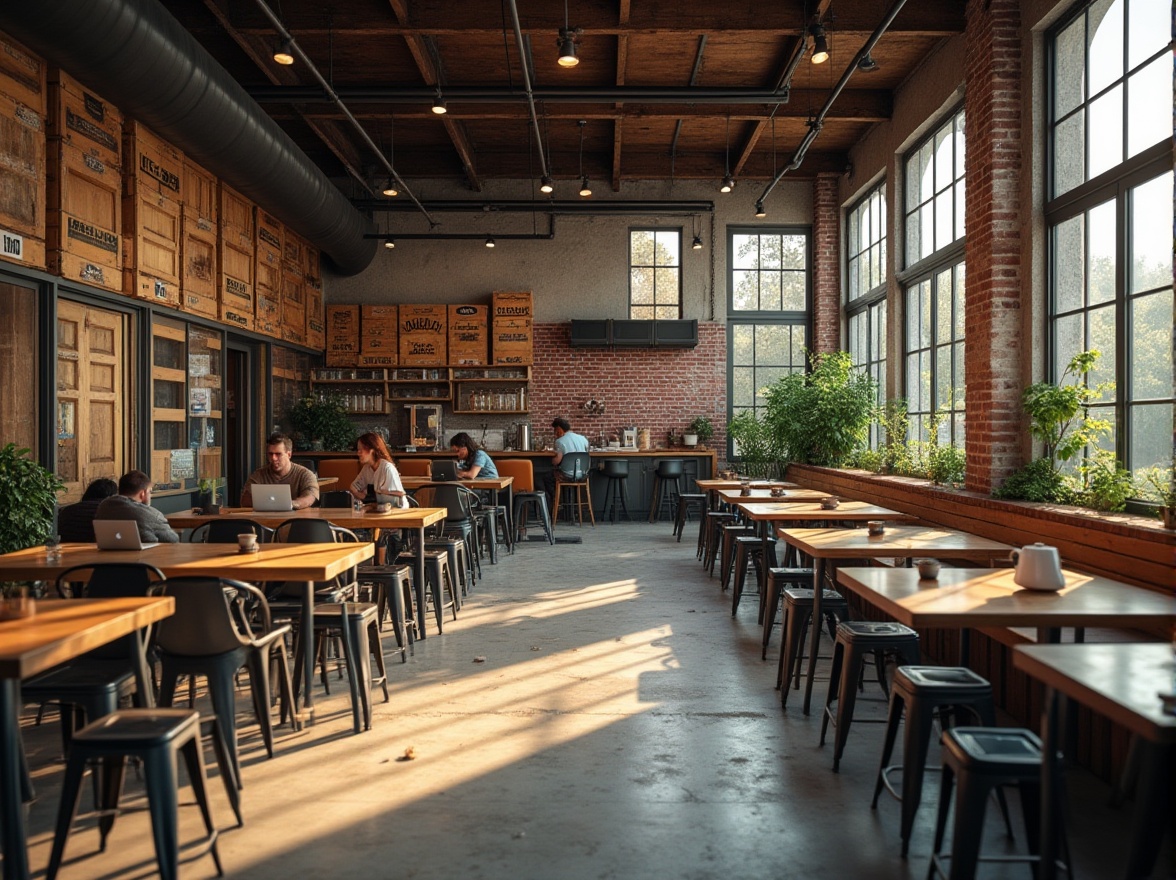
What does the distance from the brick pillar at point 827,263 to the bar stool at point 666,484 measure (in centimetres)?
256

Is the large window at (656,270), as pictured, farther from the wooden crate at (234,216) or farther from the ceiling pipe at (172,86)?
the wooden crate at (234,216)

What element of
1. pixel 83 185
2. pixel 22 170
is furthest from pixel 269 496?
pixel 83 185

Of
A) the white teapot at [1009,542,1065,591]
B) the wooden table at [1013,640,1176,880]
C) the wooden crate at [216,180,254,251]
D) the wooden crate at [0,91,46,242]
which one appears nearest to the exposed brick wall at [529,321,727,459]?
the wooden crate at [216,180,254,251]

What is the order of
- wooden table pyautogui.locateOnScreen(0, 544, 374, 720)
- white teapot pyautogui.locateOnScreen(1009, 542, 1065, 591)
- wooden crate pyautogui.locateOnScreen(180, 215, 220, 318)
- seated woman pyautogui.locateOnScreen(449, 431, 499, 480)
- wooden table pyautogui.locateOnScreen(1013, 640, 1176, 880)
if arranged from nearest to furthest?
wooden table pyautogui.locateOnScreen(1013, 640, 1176, 880)
white teapot pyautogui.locateOnScreen(1009, 542, 1065, 591)
wooden table pyautogui.locateOnScreen(0, 544, 374, 720)
wooden crate pyautogui.locateOnScreen(180, 215, 220, 318)
seated woman pyautogui.locateOnScreen(449, 431, 499, 480)

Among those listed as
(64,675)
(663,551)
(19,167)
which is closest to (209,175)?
(19,167)

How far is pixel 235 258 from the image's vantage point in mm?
9383

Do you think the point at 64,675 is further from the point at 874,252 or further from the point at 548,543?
the point at 874,252

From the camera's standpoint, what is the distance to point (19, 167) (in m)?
5.69

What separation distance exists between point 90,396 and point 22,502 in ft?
6.74

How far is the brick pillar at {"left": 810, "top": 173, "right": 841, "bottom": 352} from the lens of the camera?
41.1ft

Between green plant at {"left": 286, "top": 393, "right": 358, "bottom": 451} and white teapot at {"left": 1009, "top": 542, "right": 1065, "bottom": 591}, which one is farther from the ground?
green plant at {"left": 286, "top": 393, "right": 358, "bottom": 451}

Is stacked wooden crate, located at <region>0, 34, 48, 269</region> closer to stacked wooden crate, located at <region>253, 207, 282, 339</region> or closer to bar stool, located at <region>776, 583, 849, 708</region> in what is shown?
stacked wooden crate, located at <region>253, 207, 282, 339</region>

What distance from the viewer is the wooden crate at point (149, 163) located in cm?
706

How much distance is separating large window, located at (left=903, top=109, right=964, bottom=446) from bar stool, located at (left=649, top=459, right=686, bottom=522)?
3.56 meters
